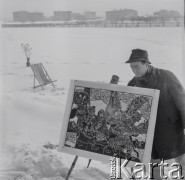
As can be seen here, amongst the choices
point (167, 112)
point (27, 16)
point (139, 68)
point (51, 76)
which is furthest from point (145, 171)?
point (27, 16)

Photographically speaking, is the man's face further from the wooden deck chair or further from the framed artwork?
the wooden deck chair

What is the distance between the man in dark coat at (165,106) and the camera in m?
2.05

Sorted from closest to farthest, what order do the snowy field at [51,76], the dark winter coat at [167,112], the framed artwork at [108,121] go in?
the framed artwork at [108,121], the dark winter coat at [167,112], the snowy field at [51,76]

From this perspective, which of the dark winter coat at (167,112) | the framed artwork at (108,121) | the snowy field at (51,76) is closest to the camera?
the framed artwork at (108,121)

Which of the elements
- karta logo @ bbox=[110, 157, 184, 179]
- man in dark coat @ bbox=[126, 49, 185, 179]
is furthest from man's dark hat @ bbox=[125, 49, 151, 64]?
karta logo @ bbox=[110, 157, 184, 179]

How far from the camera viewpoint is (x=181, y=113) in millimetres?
2068

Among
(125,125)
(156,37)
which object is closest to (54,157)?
(125,125)

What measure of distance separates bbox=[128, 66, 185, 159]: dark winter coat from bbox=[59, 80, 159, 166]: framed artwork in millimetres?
161

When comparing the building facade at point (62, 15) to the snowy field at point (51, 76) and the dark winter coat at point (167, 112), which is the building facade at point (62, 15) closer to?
the snowy field at point (51, 76)

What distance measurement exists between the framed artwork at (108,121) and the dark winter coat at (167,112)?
161mm

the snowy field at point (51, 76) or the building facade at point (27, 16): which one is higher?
the building facade at point (27, 16)

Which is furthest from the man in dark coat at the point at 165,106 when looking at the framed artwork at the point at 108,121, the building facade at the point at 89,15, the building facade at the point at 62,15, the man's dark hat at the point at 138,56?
the building facade at the point at 62,15

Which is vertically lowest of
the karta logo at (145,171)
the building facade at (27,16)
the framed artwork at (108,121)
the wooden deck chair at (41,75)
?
the karta logo at (145,171)

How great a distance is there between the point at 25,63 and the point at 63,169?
0.78 metres
